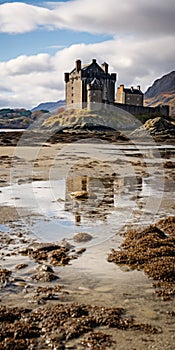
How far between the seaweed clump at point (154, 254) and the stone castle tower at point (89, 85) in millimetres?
59564

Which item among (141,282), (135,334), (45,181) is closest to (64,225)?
(141,282)

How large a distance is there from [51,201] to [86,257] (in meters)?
3.47

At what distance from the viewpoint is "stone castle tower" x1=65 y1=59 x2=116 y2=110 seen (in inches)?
2579

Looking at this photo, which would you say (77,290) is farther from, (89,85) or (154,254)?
(89,85)

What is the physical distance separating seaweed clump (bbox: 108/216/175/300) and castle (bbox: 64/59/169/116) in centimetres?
5924

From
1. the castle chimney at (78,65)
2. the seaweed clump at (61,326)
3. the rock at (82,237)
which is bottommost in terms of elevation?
the seaweed clump at (61,326)

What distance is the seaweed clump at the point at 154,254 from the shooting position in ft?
14.1

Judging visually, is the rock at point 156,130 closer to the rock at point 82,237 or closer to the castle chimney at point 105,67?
the castle chimney at point 105,67

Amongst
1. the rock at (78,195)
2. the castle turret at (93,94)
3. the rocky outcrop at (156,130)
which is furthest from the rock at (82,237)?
the castle turret at (93,94)

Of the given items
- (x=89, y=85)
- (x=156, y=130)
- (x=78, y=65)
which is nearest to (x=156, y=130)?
(x=156, y=130)

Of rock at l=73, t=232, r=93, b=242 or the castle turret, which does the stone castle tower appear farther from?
rock at l=73, t=232, r=93, b=242

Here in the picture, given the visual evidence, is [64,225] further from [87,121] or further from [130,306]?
[87,121]

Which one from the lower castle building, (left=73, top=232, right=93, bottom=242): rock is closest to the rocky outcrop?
the lower castle building

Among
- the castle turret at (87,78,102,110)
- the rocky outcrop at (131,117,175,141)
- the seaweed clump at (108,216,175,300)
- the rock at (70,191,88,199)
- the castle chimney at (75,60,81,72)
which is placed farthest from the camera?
the castle chimney at (75,60,81,72)
